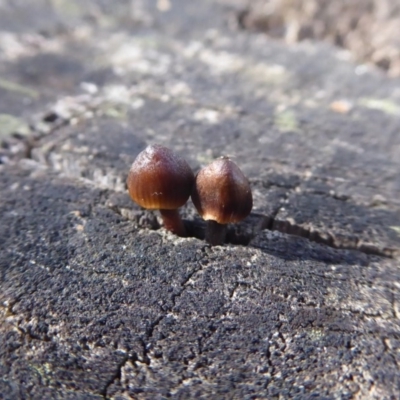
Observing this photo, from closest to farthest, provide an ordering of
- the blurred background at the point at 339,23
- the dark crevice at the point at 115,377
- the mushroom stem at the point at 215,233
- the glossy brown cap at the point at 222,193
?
1. the dark crevice at the point at 115,377
2. the glossy brown cap at the point at 222,193
3. the mushroom stem at the point at 215,233
4. the blurred background at the point at 339,23

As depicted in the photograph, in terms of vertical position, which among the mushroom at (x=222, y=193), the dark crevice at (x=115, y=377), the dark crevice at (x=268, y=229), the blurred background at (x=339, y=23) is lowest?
the dark crevice at (x=268, y=229)

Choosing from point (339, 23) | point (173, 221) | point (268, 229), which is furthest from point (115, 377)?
point (339, 23)

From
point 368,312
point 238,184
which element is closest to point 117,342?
point 238,184

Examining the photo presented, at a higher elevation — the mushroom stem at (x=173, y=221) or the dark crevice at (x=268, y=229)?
the mushroom stem at (x=173, y=221)

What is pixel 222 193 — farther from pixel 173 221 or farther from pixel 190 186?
pixel 173 221

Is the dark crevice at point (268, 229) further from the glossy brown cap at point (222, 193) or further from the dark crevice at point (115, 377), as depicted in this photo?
the dark crevice at point (115, 377)

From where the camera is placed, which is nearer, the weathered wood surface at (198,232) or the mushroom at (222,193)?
the weathered wood surface at (198,232)

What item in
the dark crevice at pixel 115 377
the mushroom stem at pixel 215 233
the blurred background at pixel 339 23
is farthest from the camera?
the blurred background at pixel 339 23

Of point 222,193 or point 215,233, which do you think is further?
point 215,233

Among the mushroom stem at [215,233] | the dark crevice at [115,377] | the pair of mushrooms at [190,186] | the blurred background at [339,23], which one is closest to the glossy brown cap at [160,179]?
the pair of mushrooms at [190,186]
